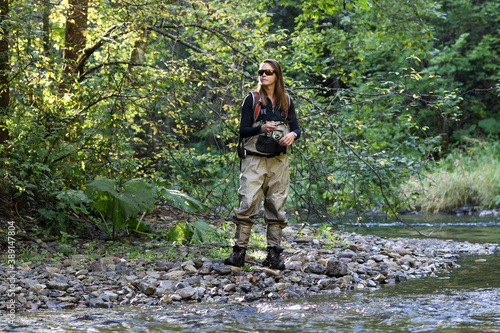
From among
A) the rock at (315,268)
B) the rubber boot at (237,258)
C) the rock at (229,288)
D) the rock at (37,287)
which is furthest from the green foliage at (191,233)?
the rock at (37,287)

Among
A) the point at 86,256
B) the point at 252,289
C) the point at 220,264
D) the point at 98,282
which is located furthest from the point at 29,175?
the point at 252,289

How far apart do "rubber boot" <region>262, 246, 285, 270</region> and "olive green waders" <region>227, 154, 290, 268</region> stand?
0.14ft

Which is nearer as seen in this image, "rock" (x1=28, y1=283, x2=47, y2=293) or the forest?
"rock" (x1=28, y1=283, x2=47, y2=293)

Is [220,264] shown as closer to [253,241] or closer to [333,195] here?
[253,241]

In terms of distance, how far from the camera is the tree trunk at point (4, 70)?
4.68m

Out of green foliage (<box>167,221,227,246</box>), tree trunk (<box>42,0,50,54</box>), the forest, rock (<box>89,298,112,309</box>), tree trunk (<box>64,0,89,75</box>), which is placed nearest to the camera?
rock (<box>89,298,112,309</box>)

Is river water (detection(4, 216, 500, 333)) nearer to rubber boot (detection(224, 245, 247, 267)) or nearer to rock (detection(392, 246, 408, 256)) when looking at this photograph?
rubber boot (detection(224, 245, 247, 267))

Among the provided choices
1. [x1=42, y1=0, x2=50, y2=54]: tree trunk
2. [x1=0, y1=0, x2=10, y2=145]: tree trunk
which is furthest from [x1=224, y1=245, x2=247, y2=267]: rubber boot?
[x1=42, y1=0, x2=50, y2=54]: tree trunk

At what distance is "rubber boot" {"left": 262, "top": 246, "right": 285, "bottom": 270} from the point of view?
4.51m

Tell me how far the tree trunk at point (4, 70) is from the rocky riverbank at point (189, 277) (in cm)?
141

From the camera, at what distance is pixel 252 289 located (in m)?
4.03

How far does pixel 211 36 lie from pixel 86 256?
3.22 m

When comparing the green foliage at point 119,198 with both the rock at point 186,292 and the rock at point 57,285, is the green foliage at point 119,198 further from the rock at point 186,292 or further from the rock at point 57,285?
the rock at point 186,292

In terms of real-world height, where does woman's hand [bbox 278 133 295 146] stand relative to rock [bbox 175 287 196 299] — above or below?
above
